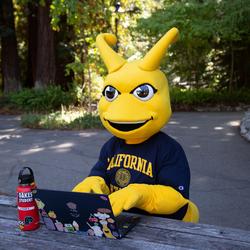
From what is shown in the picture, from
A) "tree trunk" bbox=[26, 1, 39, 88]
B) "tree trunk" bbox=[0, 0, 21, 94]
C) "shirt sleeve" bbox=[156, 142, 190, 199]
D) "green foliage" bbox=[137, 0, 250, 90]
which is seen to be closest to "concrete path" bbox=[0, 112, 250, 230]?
"shirt sleeve" bbox=[156, 142, 190, 199]

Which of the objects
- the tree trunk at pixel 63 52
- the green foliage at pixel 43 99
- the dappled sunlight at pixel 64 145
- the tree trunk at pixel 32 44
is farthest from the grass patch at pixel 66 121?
the tree trunk at pixel 32 44

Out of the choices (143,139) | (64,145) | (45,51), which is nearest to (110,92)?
(143,139)

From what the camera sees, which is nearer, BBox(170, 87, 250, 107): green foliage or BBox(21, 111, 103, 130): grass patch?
BBox(21, 111, 103, 130): grass patch

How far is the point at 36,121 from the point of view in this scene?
1098 centimetres

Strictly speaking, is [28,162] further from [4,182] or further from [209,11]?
[209,11]

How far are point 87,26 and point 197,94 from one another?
14.9ft

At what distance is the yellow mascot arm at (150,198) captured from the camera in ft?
6.75

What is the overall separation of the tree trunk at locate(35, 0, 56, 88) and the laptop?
43.6ft

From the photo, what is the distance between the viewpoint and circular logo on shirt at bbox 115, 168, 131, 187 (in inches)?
97.8

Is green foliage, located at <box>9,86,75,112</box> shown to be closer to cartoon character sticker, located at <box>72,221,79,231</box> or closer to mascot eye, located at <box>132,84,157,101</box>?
mascot eye, located at <box>132,84,157,101</box>

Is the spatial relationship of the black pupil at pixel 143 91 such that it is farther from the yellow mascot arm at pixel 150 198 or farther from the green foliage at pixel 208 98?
the green foliage at pixel 208 98

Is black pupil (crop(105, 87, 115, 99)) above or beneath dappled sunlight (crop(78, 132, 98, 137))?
above

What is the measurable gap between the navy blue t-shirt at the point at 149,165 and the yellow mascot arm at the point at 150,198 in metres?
0.08

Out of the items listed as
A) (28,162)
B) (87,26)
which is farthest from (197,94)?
(28,162)
